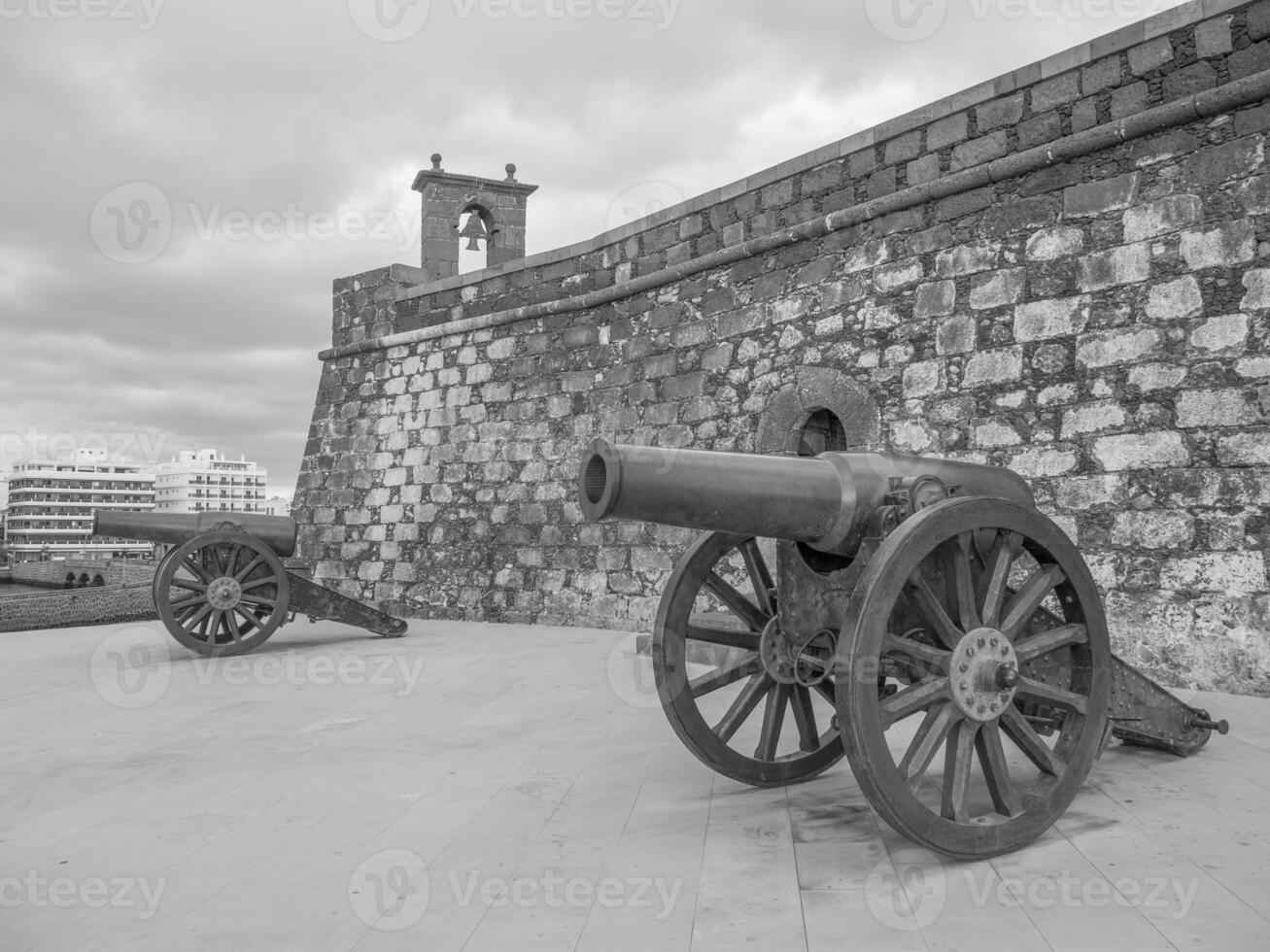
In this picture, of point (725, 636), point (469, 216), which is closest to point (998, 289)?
point (725, 636)

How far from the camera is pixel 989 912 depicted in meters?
2.33

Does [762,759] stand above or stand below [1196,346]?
below

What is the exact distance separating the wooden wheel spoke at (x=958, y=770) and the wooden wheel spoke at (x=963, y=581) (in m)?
0.29

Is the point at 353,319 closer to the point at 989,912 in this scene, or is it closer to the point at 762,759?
the point at 762,759

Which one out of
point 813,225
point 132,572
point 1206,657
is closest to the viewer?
point 1206,657

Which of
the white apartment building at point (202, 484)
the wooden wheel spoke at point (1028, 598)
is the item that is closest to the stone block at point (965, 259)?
the wooden wheel spoke at point (1028, 598)

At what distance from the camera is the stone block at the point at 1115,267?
536 cm

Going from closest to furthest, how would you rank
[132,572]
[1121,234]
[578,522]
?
1. [1121,234]
2. [578,522]
3. [132,572]

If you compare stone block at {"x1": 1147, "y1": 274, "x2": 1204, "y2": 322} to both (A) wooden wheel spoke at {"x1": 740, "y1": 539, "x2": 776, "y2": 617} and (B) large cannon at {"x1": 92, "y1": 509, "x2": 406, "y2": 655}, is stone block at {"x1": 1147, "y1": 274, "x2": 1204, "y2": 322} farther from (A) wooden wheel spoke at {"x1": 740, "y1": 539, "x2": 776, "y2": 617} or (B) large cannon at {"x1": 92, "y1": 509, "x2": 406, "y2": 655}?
(B) large cannon at {"x1": 92, "y1": 509, "x2": 406, "y2": 655}

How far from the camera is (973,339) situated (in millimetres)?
6125

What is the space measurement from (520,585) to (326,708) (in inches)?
166

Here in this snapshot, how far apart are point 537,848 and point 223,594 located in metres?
5.06

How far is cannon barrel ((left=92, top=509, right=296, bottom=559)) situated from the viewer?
7.40m

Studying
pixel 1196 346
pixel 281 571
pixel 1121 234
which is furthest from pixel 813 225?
pixel 281 571
